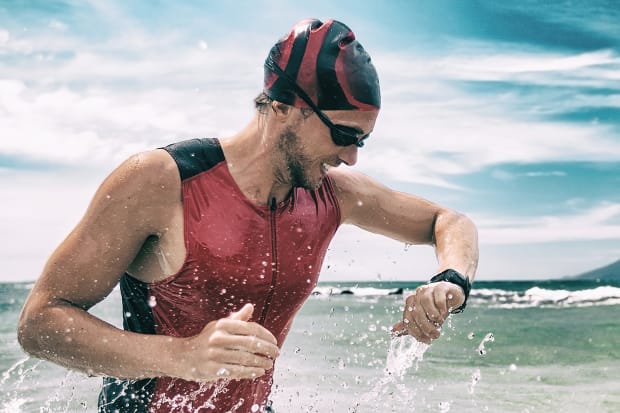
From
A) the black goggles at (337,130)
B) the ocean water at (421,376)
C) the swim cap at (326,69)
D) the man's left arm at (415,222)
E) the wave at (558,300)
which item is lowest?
the ocean water at (421,376)

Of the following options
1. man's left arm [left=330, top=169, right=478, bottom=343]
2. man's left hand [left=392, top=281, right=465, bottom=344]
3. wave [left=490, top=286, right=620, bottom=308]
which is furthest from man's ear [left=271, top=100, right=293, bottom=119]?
wave [left=490, top=286, right=620, bottom=308]

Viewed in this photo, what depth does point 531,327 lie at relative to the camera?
22141 mm

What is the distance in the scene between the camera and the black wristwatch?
2557 mm

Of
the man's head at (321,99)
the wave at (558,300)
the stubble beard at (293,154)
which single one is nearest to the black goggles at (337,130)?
the man's head at (321,99)

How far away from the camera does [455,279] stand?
2.57 m

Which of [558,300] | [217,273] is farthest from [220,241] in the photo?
[558,300]

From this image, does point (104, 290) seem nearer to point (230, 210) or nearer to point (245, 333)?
point (230, 210)

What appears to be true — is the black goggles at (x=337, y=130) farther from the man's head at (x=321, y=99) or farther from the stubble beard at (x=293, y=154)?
the stubble beard at (x=293, y=154)

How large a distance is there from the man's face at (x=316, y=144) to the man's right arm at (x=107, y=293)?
42 centimetres

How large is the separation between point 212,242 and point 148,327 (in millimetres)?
434

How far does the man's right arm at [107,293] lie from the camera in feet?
6.51

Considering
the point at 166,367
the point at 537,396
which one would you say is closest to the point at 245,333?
the point at 166,367

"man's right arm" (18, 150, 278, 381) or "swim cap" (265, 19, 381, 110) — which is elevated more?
"swim cap" (265, 19, 381, 110)

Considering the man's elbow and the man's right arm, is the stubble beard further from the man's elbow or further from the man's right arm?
the man's elbow
